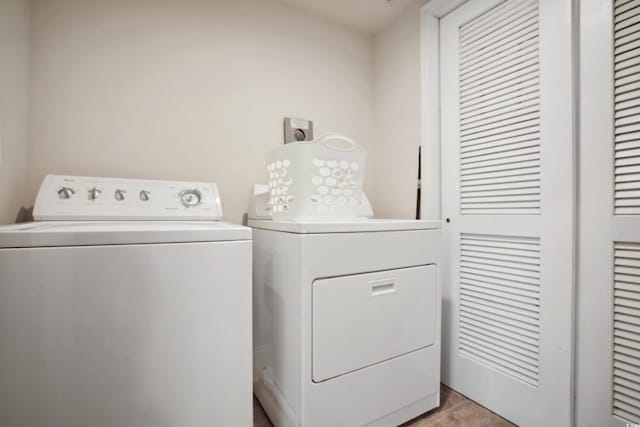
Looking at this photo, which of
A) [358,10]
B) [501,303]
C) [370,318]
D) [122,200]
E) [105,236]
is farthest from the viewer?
[358,10]

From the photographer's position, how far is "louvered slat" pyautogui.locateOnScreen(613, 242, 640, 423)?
3.09 ft

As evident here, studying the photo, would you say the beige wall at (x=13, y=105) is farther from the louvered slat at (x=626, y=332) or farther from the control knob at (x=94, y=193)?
the louvered slat at (x=626, y=332)

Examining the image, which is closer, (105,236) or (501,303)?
(105,236)

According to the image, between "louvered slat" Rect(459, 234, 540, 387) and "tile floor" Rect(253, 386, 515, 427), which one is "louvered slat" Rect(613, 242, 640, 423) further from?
"tile floor" Rect(253, 386, 515, 427)

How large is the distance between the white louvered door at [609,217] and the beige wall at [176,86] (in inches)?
49.4

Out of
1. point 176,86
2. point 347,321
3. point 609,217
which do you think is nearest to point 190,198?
point 176,86

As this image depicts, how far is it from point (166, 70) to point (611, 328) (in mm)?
2133

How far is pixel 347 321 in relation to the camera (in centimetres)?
103

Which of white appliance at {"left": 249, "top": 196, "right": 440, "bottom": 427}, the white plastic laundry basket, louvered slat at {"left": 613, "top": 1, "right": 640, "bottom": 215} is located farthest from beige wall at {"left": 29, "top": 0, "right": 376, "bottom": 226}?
louvered slat at {"left": 613, "top": 1, "right": 640, "bottom": 215}

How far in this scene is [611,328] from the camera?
99 cm

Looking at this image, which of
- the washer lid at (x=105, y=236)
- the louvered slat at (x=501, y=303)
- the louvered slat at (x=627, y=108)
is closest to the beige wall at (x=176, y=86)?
the washer lid at (x=105, y=236)

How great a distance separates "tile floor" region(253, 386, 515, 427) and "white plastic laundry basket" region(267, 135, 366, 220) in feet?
2.94

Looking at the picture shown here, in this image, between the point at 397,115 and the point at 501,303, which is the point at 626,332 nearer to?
the point at 501,303

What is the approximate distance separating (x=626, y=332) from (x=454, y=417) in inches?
29.0
